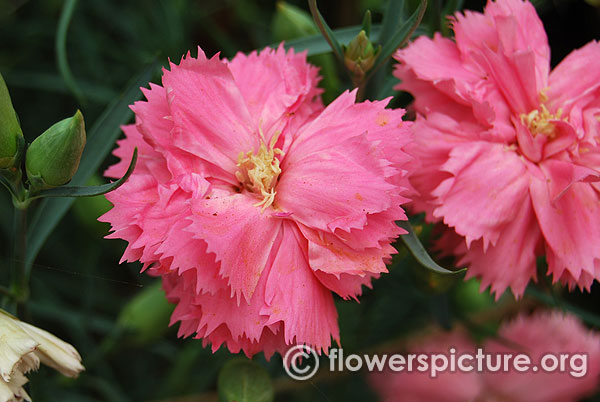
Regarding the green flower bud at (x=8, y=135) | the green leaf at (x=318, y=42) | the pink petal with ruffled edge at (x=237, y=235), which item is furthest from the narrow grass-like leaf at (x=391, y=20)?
the green flower bud at (x=8, y=135)

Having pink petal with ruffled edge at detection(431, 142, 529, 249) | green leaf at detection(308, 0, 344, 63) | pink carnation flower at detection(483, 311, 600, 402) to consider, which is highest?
green leaf at detection(308, 0, 344, 63)

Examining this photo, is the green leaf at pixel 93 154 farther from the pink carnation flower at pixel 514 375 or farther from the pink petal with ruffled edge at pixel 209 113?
the pink carnation flower at pixel 514 375

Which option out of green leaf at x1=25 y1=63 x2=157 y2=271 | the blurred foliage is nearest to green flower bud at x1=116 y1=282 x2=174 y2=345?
the blurred foliage

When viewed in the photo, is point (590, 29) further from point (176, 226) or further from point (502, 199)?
point (176, 226)

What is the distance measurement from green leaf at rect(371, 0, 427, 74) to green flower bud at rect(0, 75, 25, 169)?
31cm

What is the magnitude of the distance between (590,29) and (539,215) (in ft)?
1.94

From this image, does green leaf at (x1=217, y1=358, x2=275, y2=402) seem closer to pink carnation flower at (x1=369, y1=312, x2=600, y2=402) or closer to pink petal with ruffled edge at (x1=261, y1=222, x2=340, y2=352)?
pink petal with ruffled edge at (x1=261, y1=222, x2=340, y2=352)

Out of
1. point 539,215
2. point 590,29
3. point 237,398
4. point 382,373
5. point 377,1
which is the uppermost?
point 377,1

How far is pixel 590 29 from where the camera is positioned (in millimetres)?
1028

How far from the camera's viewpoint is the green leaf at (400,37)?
56cm

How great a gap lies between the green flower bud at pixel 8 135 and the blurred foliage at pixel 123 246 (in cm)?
→ 24

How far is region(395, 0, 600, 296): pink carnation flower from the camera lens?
1.86 feet

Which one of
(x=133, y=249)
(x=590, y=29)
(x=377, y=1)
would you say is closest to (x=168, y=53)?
(x=377, y=1)

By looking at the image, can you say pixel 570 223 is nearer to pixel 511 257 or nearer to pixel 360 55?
pixel 511 257
